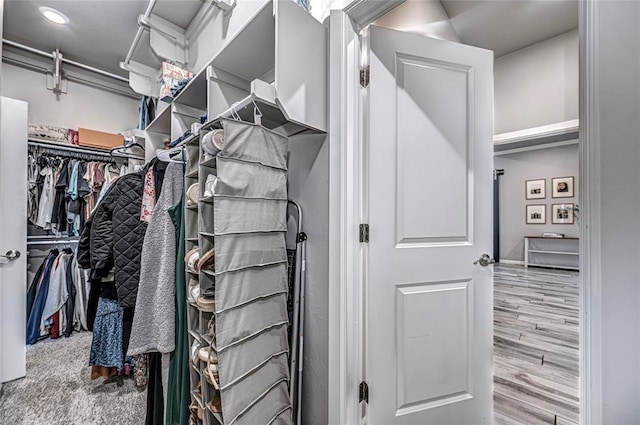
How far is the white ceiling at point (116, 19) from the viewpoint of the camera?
86.1 inches

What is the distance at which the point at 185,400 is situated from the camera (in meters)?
1.28

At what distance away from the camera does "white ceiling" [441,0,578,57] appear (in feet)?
12.2

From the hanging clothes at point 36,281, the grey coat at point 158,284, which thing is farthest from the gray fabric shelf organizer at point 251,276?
the hanging clothes at point 36,281

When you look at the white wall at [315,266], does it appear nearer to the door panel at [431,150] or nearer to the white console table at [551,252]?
the door panel at [431,150]

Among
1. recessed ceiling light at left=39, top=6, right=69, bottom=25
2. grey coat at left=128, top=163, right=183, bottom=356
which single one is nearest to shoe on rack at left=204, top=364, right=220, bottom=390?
grey coat at left=128, top=163, right=183, bottom=356

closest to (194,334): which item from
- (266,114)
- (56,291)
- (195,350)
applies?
(195,350)

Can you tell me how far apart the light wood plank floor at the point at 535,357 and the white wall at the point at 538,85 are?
333 cm

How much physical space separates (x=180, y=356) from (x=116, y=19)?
114 inches

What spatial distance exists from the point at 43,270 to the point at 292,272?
297 cm

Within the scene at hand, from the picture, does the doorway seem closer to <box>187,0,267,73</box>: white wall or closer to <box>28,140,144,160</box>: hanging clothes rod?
<box>187,0,267,73</box>: white wall

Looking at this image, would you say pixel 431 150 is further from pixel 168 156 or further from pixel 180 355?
pixel 180 355

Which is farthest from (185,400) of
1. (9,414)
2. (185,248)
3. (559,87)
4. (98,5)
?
(559,87)

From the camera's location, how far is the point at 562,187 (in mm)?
5707

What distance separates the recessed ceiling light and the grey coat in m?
2.33
